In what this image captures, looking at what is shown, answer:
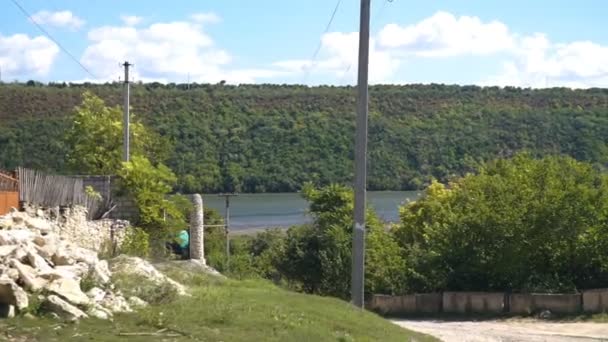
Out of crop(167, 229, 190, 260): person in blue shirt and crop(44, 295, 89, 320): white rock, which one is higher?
crop(44, 295, 89, 320): white rock

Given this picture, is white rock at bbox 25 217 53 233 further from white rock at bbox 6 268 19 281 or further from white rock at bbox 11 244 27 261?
white rock at bbox 6 268 19 281

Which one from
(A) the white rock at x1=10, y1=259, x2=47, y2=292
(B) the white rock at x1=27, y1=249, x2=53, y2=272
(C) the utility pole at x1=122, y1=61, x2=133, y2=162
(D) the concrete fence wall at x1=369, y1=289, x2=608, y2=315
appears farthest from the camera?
(C) the utility pole at x1=122, y1=61, x2=133, y2=162

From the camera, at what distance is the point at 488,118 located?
86062mm

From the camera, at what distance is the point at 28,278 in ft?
37.1

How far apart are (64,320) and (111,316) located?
0.81 metres

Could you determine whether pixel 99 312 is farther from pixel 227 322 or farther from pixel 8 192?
pixel 8 192

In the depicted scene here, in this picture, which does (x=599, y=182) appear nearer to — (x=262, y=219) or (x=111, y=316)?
(x=111, y=316)

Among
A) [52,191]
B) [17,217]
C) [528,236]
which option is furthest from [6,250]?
[528,236]

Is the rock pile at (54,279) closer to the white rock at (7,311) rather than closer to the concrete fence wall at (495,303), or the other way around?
the white rock at (7,311)

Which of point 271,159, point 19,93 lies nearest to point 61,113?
point 19,93

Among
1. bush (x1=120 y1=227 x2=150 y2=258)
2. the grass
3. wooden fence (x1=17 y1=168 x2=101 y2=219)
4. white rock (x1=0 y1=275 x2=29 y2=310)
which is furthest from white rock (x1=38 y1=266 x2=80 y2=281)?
bush (x1=120 y1=227 x2=150 y2=258)

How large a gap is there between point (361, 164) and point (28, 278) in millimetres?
9478

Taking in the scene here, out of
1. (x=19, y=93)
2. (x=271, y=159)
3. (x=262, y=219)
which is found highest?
(x=19, y=93)

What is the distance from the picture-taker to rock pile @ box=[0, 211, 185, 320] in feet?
36.0
